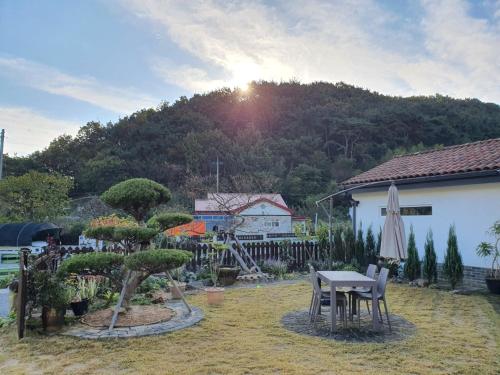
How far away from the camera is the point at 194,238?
14.6 metres

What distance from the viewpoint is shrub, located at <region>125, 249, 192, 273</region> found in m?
5.12

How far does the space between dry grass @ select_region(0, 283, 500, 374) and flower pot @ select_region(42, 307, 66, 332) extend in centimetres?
35

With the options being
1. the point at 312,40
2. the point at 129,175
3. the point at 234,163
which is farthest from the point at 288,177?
the point at 312,40

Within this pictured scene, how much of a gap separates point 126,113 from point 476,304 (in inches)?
1547

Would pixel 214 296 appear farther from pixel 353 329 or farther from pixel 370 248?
pixel 370 248

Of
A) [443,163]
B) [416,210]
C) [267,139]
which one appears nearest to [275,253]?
[416,210]

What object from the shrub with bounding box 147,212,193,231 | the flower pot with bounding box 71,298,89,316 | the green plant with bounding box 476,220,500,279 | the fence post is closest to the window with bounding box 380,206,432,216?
the green plant with bounding box 476,220,500,279

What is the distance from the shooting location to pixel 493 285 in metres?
7.68

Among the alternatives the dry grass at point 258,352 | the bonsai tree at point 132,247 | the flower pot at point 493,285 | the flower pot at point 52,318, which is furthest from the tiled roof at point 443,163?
the flower pot at point 52,318

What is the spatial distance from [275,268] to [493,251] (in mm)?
5155

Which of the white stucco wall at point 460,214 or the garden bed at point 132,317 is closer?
the garden bed at point 132,317

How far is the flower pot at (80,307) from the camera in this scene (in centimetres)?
576

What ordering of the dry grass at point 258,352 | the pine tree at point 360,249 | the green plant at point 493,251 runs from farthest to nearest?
1. the pine tree at point 360,249
2. the green plant at point 493,251
3. the dry grass at point 258,352

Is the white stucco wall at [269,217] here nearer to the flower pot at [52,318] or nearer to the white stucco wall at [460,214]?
the white stucco wall at [460,214]
